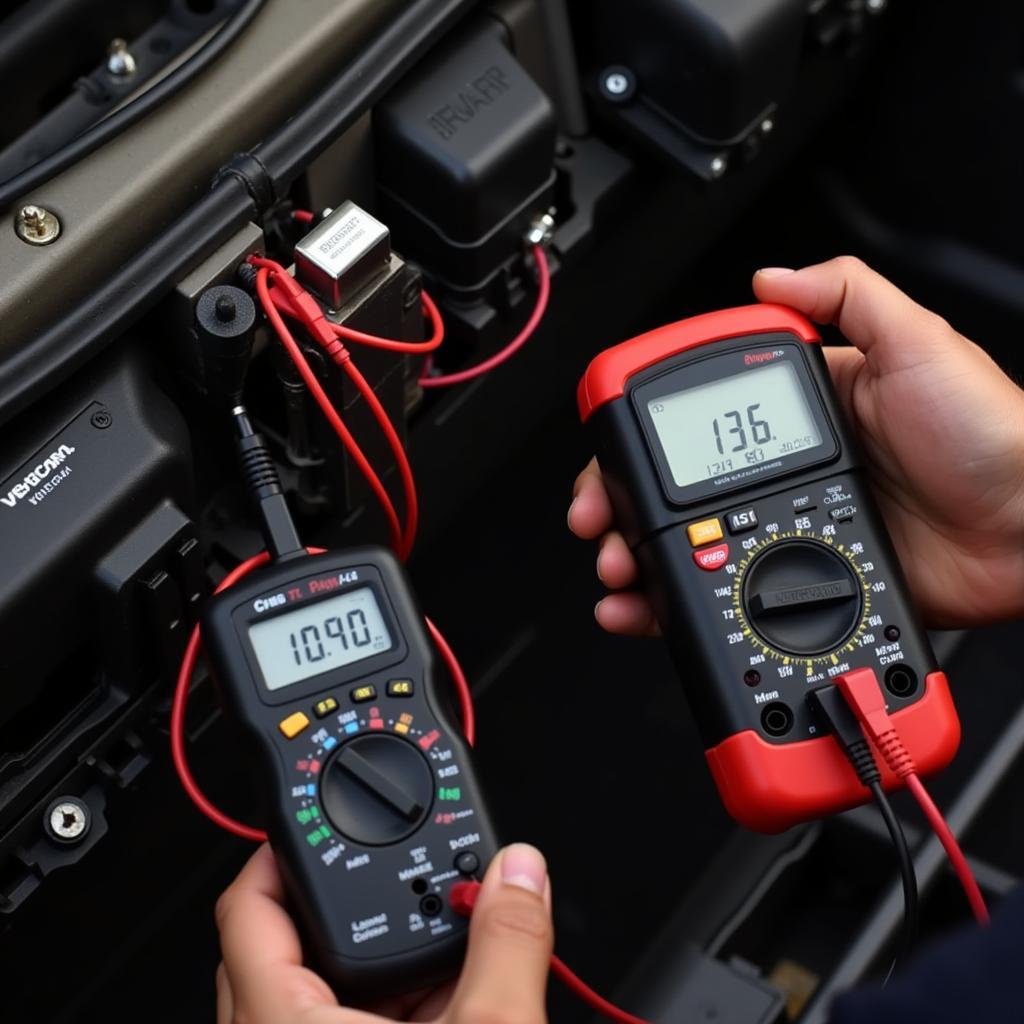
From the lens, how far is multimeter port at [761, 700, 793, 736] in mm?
913

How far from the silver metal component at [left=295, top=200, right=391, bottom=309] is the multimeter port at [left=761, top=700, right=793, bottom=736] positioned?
14.9 inches

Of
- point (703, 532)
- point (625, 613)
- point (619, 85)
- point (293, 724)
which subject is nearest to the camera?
point (293, 724)

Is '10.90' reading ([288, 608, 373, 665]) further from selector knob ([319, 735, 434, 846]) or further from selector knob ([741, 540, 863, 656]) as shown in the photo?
selector knob ([741, 540, 863, 656])

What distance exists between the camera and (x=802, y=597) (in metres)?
0.94

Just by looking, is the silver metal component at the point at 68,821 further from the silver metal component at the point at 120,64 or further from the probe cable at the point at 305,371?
the silver metal component at the point at 120,64

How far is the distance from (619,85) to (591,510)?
39 cm

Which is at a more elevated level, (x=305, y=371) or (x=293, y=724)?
(x=305, y=371)

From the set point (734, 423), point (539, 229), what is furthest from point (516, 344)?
point (734, 423)

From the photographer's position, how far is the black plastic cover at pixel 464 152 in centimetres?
106

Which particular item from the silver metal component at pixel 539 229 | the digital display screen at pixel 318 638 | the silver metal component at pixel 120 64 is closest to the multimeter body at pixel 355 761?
the digital display screen at pixel 318 638

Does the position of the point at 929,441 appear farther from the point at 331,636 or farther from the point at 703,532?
the point at 331,636

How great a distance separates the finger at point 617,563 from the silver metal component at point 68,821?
1.31 ft

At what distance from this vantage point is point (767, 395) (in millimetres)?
996

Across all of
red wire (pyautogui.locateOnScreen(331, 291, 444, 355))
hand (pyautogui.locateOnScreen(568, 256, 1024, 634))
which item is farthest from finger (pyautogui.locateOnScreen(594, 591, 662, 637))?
red wire (pyautogui.locateOnScreen(331, 291, 444, 355))
